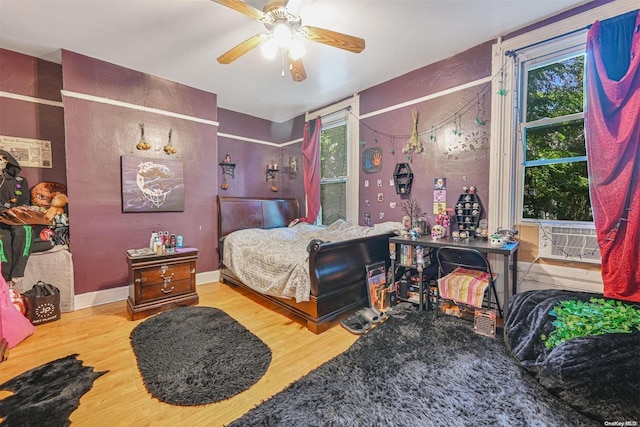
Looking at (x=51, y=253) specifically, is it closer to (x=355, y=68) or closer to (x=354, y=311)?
(x=354, y=311)

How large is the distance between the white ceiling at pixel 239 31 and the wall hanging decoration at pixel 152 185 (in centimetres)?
114

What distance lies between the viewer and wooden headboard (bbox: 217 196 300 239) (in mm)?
3912

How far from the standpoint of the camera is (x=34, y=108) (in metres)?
2.85

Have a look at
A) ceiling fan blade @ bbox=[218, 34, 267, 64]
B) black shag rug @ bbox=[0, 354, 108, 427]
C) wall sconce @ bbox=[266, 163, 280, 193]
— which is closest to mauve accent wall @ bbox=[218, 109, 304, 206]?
wall sconce @ bbox=[266, 163, 280, 193]

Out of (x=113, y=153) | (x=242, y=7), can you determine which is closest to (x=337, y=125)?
(x=242, y=7)

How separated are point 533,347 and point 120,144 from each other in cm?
435

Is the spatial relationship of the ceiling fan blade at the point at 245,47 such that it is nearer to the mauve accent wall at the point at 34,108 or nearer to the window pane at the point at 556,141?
the mauve accent wall at the point at 34,108

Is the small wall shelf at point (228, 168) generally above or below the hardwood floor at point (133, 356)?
above

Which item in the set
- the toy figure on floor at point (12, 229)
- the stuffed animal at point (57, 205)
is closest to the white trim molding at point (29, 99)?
the toy figure on floor at point (12, 229)

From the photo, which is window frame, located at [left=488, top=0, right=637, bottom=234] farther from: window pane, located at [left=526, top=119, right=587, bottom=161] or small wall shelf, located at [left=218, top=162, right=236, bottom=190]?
small wall shelf, located at [left=218, top=162, right=236, bottom=190]

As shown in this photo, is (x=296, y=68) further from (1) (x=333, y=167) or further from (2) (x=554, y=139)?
(2) (x=554, y=139)

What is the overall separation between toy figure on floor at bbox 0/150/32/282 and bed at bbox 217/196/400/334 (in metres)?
1.93

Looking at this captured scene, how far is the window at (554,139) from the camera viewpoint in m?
2.25

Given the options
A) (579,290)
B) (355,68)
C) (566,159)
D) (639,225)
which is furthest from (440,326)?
(355,68)
